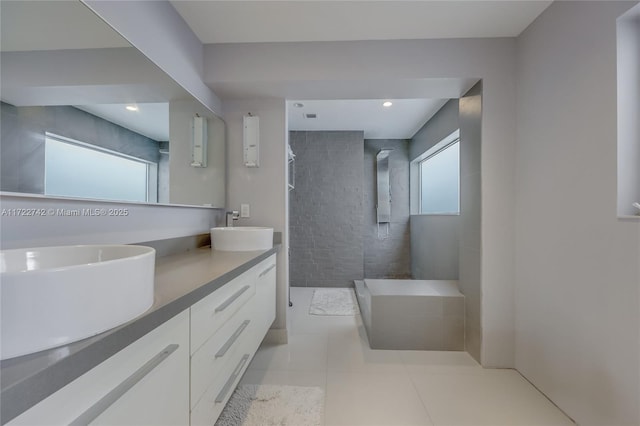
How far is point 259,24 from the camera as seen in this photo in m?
1.71

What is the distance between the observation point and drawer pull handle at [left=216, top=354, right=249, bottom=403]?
103 cm

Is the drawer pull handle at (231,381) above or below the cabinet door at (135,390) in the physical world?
below

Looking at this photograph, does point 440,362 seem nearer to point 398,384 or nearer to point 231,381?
point 398,384

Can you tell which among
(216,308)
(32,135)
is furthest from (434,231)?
(32,135)

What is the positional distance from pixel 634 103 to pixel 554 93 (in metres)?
0.39

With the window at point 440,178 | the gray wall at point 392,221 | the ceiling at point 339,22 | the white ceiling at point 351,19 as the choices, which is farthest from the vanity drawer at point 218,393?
the gray wall at point 392,221

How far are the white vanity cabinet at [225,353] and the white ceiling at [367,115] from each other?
2051mm

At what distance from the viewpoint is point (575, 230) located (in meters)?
1.36

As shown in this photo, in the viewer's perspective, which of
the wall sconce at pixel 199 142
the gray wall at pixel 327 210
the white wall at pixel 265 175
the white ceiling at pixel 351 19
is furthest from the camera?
the gray wall at pixel 327 210

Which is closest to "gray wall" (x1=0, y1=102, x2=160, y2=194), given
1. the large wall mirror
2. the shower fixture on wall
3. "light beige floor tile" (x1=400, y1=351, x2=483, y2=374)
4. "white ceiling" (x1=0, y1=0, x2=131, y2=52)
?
the large wall mirror

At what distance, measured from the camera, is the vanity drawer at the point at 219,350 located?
2.83 feet

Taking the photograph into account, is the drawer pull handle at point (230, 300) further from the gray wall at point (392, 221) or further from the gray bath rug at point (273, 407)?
the gray wall at point (392, 221)

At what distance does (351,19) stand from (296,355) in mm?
2473

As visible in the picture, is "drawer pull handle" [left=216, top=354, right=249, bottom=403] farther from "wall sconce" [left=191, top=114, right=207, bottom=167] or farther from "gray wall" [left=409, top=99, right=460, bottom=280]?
"gray wall" [left=409, top=99, right=460, bottom=280]
